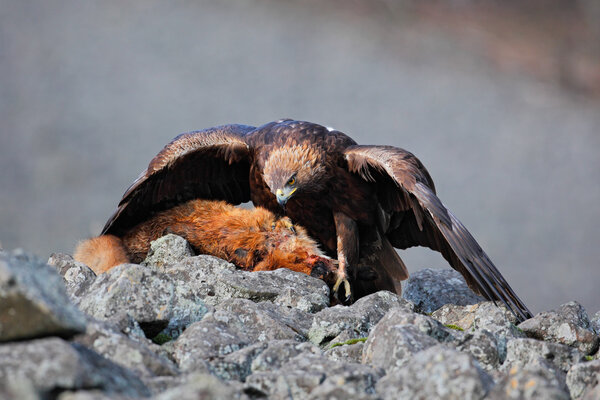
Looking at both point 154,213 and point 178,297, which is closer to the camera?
point 178,297

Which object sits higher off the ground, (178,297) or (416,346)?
(178,297)

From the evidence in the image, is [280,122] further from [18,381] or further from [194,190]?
[18,381]

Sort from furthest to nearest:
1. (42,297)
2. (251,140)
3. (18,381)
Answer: (251,140)
(42,297)
(18,381)

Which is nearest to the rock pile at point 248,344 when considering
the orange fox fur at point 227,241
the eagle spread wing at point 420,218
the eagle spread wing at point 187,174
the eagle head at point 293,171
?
the eagle spread wing at point 420,218

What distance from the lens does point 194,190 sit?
5805 mm

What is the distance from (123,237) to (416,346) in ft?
10.8

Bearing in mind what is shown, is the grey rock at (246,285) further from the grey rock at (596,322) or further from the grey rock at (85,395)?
the grey rock at (85,395)

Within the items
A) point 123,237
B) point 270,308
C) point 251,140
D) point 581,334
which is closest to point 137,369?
point 270,308

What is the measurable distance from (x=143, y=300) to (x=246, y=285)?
1.10 m

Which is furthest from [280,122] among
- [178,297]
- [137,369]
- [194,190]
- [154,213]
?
[137,369]

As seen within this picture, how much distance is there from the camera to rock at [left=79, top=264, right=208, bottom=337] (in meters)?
2.73

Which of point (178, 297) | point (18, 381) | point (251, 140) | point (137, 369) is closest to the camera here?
point (18, 381)

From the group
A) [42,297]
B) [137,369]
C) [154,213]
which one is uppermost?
[154,213]

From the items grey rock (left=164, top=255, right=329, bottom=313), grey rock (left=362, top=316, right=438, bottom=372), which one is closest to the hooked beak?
grey rock (left=164, top=255, right=329, bottom=313)
